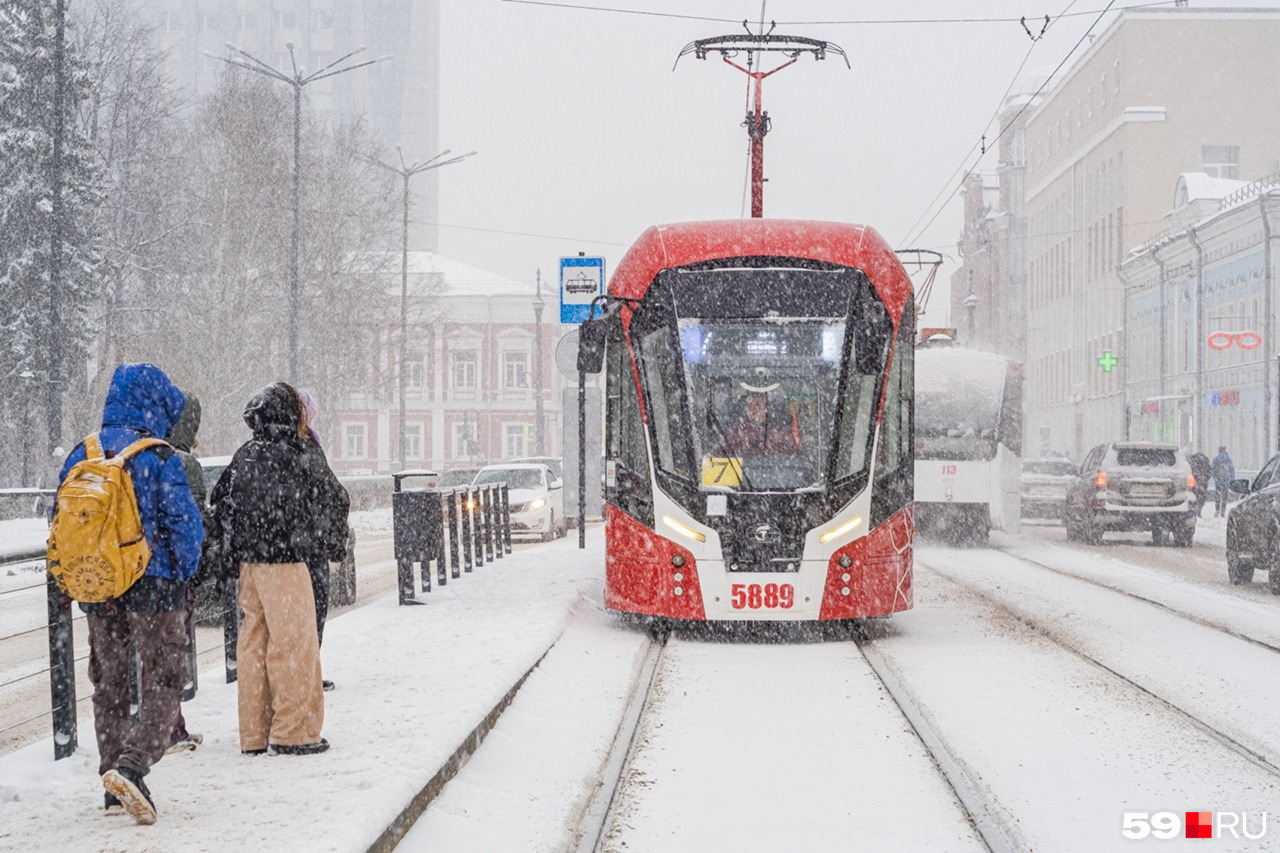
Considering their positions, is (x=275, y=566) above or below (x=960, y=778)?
above

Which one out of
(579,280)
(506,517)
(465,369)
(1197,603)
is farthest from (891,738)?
(465,369)

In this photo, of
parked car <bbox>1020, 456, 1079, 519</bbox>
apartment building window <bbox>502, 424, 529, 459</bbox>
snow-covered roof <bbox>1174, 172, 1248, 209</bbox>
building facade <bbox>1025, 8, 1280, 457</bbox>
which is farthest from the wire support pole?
apartment building window <bbox>502, 424, 529, 459</bbox>

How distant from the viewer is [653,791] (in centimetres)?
705

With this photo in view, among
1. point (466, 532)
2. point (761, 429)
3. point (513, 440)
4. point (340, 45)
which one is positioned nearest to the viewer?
point (761, 429)

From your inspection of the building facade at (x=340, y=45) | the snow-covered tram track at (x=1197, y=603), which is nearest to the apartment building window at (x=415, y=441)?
the building facade at (x=340, y=45)

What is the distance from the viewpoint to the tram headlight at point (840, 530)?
12016 millimetres

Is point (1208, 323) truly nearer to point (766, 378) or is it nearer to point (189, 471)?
point (766, 378)

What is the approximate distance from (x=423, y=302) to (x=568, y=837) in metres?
51.4

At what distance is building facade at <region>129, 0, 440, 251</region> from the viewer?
466ft

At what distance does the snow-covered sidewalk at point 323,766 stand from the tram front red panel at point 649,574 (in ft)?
3.02

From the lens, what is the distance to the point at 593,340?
1310cm

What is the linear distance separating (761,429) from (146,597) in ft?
22.6

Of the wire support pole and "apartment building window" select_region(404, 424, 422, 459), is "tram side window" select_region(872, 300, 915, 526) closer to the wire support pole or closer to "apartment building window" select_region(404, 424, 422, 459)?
the wire support pole
